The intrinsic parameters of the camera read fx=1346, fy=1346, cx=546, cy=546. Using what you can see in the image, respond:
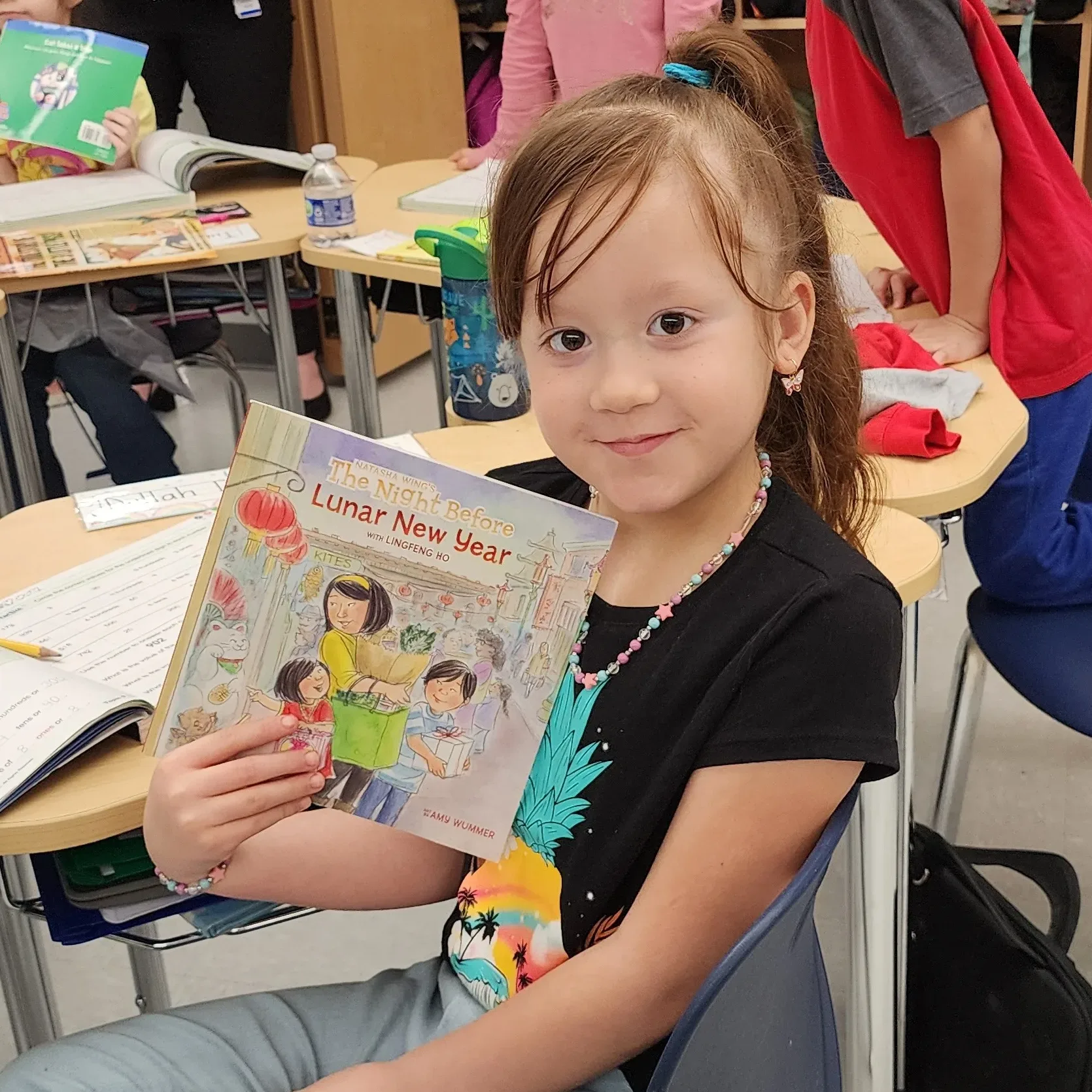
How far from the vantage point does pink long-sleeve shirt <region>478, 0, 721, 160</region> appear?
225 centimetres

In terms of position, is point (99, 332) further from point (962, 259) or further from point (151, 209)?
point (962, 259)

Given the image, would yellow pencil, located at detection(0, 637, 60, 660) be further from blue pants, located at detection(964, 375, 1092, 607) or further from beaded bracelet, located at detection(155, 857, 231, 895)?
blue pants, located at detection(964, 375, 1092, 607)

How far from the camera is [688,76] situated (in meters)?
0.87

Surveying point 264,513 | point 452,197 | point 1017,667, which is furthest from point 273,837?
point 452,197

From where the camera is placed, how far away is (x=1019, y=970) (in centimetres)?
131

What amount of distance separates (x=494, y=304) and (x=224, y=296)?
1628 mm

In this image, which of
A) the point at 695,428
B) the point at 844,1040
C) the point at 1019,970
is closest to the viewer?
the point at 695,428

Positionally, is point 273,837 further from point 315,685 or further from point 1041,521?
point 1041,521

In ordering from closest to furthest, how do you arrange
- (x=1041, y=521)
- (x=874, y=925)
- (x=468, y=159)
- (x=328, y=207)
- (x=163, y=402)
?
(x=874, y=925)
(x=1041, y=521)
(x=328, y=207)
(x=468, y=159)
(x=163, y=402)

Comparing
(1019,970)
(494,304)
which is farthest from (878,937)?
(494,304)

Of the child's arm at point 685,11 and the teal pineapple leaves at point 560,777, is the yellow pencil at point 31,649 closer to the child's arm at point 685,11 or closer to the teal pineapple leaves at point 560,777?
the teal pineapple leaves at point 560,777

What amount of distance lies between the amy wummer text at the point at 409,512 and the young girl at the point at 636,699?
9 cm

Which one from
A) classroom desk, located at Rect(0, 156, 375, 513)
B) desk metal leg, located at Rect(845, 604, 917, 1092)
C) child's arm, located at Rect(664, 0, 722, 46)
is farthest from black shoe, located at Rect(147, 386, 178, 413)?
desk metal leg, located at Rect(845, 604, 917, 1092)

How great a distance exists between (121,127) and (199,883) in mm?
1854
